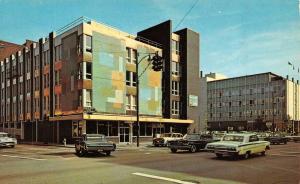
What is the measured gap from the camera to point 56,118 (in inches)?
1670

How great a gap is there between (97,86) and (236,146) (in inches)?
920

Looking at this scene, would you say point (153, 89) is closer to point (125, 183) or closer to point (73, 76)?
point (73, 76)

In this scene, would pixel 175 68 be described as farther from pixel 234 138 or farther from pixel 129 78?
pixel 234 138

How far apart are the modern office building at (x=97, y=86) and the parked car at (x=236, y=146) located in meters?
15.1

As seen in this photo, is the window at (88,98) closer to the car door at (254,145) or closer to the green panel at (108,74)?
the green panel at (108,74)

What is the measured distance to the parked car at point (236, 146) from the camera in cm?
1998

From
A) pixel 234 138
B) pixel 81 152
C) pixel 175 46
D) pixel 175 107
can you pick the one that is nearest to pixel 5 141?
pixel 81 152

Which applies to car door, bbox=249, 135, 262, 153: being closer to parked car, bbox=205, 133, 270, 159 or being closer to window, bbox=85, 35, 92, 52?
parked car, bbox=205, 133, 270, 159

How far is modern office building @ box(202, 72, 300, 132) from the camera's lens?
342 feet

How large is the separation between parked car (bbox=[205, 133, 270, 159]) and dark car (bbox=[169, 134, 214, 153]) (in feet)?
15.1

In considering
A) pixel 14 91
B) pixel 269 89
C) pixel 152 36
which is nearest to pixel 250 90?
pixel 269 89

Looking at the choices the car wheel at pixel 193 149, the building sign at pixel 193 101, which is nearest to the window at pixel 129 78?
the building sign at pixel 193 101

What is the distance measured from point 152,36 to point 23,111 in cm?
2240

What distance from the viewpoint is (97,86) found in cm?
4041
